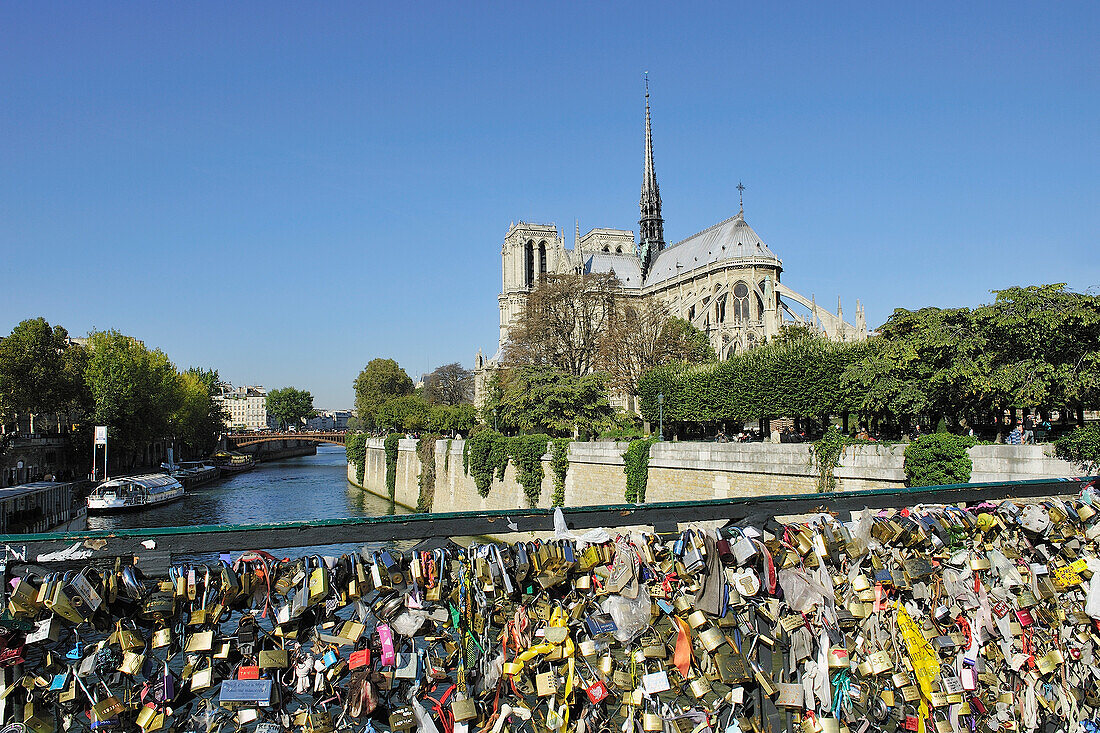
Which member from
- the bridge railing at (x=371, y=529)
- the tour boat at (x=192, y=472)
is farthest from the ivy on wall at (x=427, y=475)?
the bridge railing at (x=371, y=529)

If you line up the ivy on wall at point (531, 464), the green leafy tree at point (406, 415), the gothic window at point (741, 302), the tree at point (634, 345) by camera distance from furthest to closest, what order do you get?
1. the gothic window at point (741, 302)
2. the green leafy tree at point (406, 415)
3. the tree at point (634, 345)
4. the ivy on wall at point (531, 464)

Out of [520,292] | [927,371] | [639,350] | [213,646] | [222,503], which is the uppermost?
[520,292]

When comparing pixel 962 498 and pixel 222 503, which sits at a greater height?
pixel 962 498

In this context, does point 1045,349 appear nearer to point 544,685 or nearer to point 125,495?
point 544,685

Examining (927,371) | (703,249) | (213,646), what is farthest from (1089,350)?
(703,249)

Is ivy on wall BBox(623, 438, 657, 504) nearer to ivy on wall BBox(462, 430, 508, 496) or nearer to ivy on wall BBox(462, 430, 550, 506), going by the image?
ivy on wall BBox(462, 430, 550, 506)

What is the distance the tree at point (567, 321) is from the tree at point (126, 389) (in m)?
23.5

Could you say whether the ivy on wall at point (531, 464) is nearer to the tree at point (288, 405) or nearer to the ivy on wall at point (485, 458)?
the ivy on wall at point (485, 458)

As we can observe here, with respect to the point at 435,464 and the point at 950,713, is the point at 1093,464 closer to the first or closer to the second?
the point at 950,713

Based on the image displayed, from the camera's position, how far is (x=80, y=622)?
385cm

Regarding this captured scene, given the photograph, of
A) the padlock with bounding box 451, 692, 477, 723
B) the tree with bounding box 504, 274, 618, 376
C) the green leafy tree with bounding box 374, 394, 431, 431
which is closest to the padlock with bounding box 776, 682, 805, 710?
the padlock with bounding box 451, 692, 477, 723

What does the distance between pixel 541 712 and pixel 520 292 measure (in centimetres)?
9636

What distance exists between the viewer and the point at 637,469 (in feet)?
80.6

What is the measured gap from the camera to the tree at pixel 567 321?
137 ft
